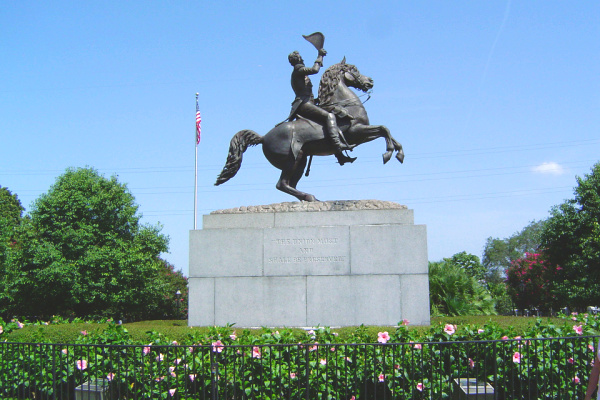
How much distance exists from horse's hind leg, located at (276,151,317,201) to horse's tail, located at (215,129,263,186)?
103cm

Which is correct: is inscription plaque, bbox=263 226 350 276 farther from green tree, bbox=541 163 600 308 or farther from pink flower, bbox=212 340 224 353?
green tree, bbox=541 163 600 308

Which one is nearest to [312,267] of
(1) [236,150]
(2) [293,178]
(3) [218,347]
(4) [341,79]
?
(2) [293,178]

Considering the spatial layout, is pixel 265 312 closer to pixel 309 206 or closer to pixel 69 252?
pixel 309 206

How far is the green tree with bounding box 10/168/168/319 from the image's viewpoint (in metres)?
33.8

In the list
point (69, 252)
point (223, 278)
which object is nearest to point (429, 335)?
point (223, 278)

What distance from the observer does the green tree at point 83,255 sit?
33844 mm

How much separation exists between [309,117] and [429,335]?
680 centimetres

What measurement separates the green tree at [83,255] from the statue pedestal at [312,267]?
2309 centimetres

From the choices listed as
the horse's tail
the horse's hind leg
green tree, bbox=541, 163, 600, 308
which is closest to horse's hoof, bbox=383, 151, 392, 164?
the horse's hind leg

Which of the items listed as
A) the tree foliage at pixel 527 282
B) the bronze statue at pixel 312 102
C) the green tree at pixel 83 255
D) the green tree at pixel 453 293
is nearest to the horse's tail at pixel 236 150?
the bronze statue at pixel 312 102

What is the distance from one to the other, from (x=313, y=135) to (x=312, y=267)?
3.08 meters

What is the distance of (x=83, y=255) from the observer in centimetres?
3475

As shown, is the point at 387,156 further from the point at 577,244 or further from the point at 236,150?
the point at 577,244

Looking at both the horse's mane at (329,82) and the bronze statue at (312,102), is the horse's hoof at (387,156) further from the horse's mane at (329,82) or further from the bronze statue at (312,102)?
the horse's mane at (329,82)
